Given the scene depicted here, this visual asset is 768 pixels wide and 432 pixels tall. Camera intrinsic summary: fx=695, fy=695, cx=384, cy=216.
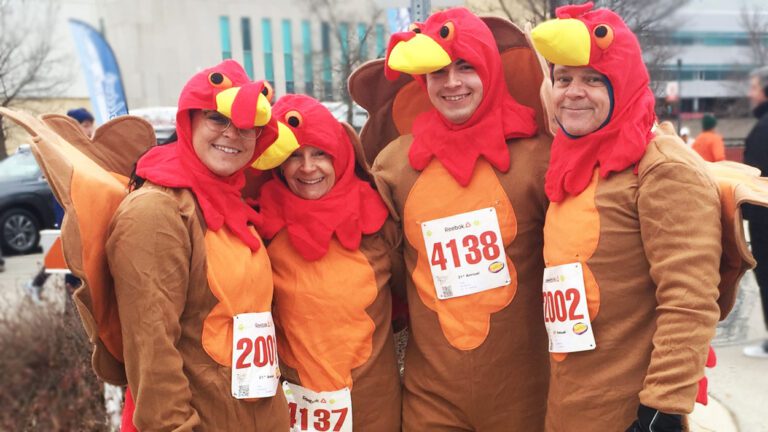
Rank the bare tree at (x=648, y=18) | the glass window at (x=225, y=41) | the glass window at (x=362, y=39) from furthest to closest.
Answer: the glass window at (x=362, y=39)
the glass window at (x=225, y=41)
the bare tree at (x=648, y=18)

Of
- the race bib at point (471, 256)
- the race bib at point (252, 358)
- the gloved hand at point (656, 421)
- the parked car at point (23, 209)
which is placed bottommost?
the parked car at point (23, 209)

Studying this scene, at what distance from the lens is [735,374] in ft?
16.5

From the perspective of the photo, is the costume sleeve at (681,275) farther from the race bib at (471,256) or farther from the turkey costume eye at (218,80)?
the turkey costume eye at (218,80)

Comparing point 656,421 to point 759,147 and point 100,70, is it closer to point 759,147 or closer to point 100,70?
point 759,147

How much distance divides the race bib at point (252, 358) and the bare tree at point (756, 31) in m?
6.18

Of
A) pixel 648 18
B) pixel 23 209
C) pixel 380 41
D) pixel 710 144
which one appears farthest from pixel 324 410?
pixel 23 209

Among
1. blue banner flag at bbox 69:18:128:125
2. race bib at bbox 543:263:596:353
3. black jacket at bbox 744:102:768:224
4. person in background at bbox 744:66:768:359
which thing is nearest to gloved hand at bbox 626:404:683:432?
race bib at bbox 543:263:596:353

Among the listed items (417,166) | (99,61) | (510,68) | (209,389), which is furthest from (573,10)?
(99,61)

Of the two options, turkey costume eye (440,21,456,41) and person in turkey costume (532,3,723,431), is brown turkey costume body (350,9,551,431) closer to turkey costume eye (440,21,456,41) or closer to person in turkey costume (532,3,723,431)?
turkey costume eye (440,21,456,41)

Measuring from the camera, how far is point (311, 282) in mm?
2537

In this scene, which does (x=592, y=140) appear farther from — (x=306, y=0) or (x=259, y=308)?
(x=306, y=0)

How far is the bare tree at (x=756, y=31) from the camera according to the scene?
6.76 metres

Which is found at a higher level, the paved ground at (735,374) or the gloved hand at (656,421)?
the gloved hand at (656,421)

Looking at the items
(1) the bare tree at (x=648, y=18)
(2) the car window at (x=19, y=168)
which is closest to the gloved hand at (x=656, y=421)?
(1) the bare tree at (x=648, y=18)
